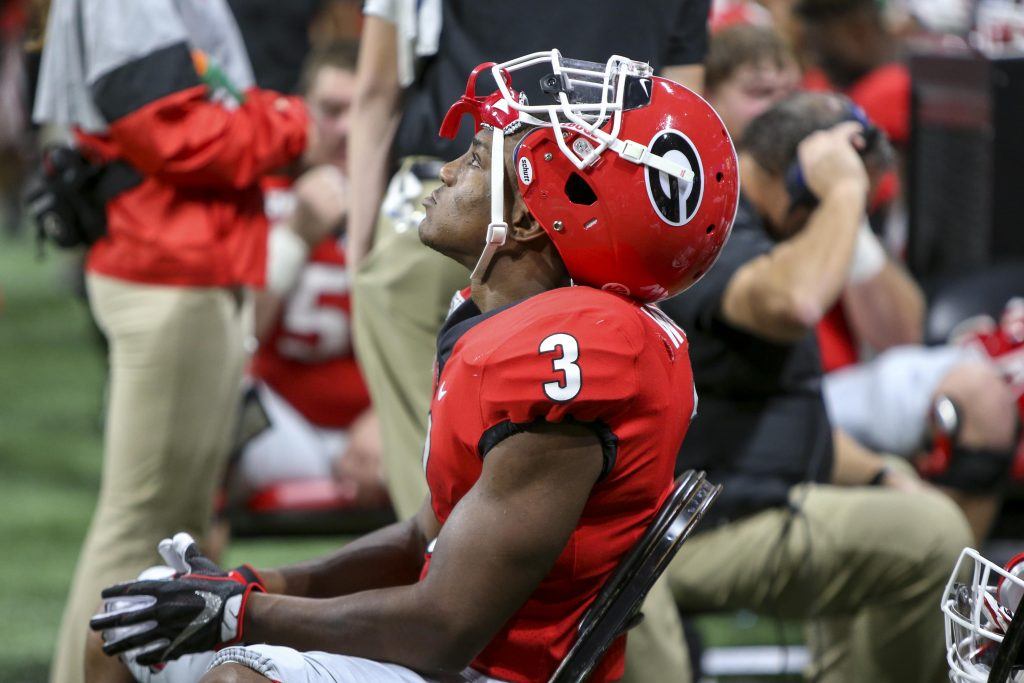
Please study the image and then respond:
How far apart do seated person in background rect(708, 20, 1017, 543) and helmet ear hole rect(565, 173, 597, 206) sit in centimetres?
151

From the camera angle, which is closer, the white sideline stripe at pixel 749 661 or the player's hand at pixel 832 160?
the player's hand at pixel 832 160

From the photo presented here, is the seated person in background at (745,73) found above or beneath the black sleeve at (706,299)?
above

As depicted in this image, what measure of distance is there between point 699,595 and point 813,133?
1.07m

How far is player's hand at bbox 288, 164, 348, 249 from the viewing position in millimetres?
4758

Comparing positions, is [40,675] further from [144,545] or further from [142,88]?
[142,88]

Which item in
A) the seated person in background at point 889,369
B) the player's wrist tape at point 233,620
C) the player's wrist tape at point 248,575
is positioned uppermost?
the player's wrist tape at point 233,620

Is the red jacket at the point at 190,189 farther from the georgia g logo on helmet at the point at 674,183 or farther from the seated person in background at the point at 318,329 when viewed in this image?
the georgia g logo on helmet at the point at 674,183

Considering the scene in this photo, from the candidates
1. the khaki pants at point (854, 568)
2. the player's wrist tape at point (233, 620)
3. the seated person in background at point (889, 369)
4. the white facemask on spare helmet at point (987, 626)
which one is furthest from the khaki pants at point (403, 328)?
the seated person in background at point (889, 369)

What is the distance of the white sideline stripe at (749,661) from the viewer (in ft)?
13.3

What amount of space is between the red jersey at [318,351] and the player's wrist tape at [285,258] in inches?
3.0

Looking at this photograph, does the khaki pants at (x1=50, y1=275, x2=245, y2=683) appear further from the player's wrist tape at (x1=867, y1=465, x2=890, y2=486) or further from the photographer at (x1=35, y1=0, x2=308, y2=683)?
the player's wrist tape at (x1=867, y1=465, x2=890, y2=486)

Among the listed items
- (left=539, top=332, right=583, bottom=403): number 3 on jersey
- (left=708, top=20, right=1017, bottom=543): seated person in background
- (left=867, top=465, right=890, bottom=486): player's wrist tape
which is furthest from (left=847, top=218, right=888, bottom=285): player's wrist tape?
(left=539, top=332, right=583, bottom=403): number 3 on jersey

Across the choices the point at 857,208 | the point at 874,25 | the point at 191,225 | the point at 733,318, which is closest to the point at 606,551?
the point at 733,318

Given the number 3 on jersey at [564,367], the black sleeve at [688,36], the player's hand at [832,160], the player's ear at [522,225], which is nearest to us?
the number 3 on jersey at [564,367]
